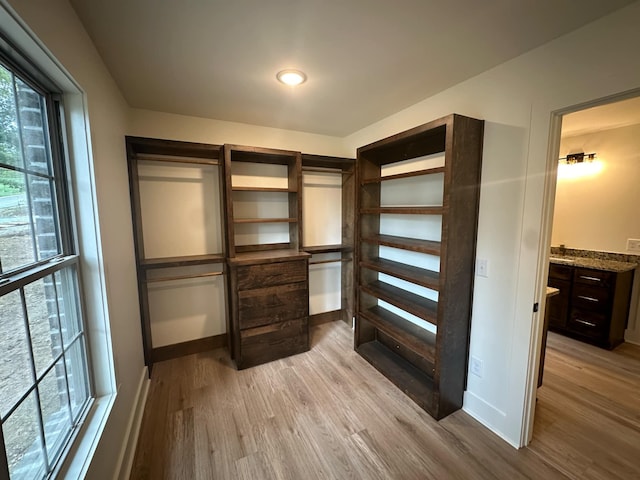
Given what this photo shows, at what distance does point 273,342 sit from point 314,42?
7.71 feet

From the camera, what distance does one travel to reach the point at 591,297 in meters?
2.70

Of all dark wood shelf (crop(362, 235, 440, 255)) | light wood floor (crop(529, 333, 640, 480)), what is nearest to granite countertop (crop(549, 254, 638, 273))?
light wood floor (crop(529, 333, 640, 480))

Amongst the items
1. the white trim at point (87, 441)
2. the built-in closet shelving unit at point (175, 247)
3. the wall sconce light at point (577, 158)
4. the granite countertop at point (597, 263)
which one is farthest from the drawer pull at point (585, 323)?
the white trim at point (87, 441)

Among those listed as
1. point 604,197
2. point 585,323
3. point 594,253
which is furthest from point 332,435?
point 604,197

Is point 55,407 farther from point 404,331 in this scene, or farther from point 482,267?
point 482,267

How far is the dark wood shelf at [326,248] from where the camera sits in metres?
2.88

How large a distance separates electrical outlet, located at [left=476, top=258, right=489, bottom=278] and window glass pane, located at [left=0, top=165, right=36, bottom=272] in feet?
7.54

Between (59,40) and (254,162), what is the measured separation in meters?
1.74

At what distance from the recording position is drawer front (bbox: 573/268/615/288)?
2.56 m

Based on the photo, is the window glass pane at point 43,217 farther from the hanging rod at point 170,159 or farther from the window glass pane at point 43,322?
the hanging rod at point 170,159

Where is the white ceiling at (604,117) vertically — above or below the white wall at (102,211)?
above

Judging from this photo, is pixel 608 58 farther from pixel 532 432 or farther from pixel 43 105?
pixel 43 105

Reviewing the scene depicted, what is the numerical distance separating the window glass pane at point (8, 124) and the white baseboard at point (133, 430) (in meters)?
1.50

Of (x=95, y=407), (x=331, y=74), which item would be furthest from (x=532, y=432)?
(x=331, y=74)
